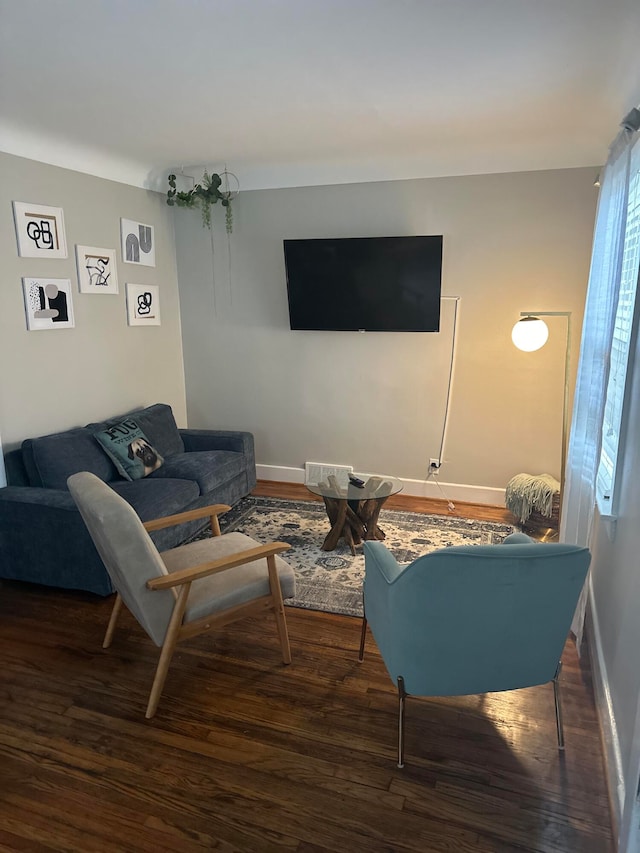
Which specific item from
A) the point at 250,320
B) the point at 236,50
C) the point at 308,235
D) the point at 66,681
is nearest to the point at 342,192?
the point at 308,235

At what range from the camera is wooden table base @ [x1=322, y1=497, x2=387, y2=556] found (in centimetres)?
371

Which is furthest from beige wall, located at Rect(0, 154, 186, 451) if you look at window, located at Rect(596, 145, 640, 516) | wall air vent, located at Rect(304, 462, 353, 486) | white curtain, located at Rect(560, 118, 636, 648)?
window, located at Rect(596, 145, 640, 516)

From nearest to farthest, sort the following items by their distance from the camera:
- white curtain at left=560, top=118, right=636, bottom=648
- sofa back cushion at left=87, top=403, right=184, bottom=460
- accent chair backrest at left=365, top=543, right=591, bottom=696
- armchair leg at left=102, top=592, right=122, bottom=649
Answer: accent chair backrest at left=365, top=543, right=591, bottom=696
white curtain at left=560, top=118, right=636, bottom=648
armchair leg at left=102, top=592, right=122, bottom=649
sofa back cushion at left=87, top=403, right=184, bottom=460

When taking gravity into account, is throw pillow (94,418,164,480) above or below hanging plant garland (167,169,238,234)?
below

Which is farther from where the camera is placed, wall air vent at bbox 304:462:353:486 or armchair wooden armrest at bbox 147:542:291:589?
wall air vent at bbox 304:462:353:486

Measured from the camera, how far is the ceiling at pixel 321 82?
2039 millimetres

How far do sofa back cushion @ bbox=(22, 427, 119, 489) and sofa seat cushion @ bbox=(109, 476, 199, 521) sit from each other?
8.6 inches

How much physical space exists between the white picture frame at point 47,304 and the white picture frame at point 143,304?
611 mm

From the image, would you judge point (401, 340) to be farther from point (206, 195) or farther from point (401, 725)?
point (401, 725)

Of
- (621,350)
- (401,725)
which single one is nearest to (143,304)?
(621,350)

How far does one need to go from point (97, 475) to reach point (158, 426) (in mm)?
721

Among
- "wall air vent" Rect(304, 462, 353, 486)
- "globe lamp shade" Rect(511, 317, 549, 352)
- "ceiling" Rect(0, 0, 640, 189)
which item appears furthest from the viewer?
"wall air vent" Rect(304, 462, 353, 486)

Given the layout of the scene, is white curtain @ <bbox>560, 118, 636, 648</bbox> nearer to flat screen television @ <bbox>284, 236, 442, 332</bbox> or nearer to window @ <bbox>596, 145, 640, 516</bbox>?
window @ <bbox>596, 145, 640, 516</bbox>

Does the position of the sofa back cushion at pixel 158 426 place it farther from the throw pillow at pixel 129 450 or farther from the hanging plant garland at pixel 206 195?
the hanging plant garland at pixel 206 195
